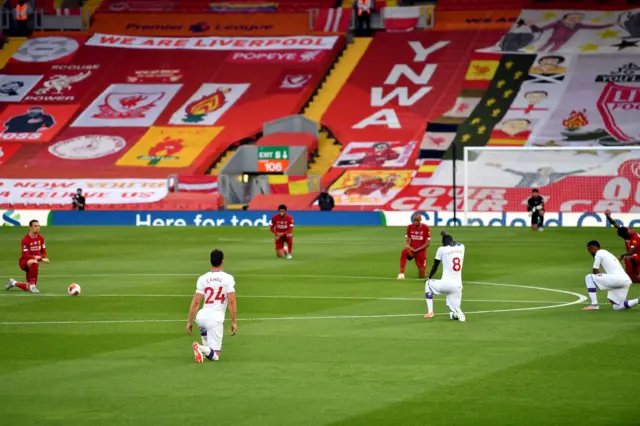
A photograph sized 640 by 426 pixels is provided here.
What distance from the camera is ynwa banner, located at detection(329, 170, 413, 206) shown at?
2552 inches

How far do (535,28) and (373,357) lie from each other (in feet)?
207

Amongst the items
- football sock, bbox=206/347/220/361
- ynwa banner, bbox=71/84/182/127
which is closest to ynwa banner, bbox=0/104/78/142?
ynwa banner, bbox=71/84/182/127

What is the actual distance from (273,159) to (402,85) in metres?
11.7

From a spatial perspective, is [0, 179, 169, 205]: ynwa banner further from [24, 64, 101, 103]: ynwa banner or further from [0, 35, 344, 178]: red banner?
[24, 64, 101, 103]: ynwa banner

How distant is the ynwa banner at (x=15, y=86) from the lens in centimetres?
8200

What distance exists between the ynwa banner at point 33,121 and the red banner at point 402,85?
18209 mm

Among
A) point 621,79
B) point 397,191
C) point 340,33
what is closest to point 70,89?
point 340,33

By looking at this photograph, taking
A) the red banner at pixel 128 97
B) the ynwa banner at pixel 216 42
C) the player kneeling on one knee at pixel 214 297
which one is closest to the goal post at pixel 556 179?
the red banner at pixel 128 97

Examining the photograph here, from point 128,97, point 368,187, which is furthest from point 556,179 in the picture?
point 128,97

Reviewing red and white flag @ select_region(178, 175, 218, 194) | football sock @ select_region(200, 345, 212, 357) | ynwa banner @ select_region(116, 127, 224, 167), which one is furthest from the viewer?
ynwa banner @ select_region(116, 127, 224, 167)

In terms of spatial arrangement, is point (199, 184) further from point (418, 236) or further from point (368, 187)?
point (418, 236)

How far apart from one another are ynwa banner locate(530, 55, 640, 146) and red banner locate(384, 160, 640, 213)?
6404 mm

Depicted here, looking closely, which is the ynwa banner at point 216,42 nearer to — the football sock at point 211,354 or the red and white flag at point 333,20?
the red and white flag at point 333,20

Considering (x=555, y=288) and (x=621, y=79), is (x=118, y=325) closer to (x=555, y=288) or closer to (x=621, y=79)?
(x=555, y=288)
